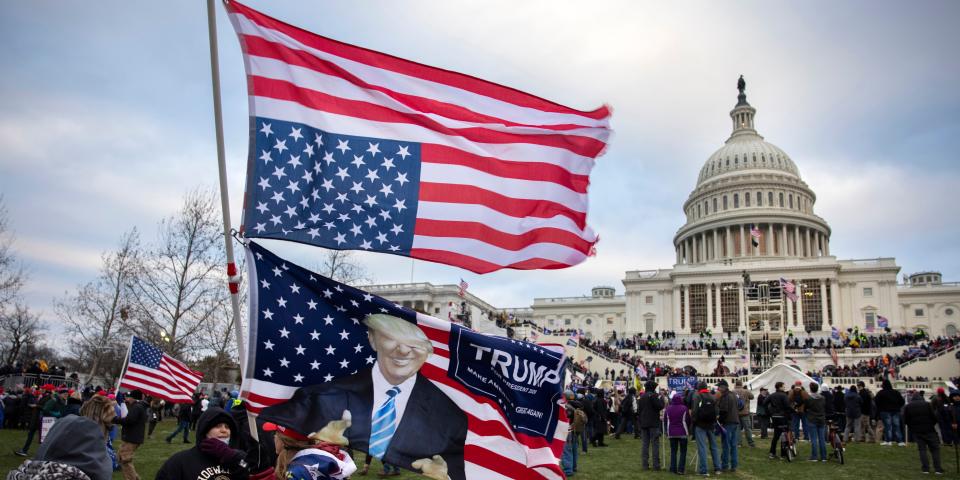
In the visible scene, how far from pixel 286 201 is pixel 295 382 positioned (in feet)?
4.89

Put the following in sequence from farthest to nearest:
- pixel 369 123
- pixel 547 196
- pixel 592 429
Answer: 1. pixel 592 429
2. pixel 547 196
3. pixel 369 123

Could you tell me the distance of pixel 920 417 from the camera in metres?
14.2

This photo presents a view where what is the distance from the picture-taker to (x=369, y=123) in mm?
6215

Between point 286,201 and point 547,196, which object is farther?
point 547,196

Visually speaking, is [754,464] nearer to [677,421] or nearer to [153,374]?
[677,421]

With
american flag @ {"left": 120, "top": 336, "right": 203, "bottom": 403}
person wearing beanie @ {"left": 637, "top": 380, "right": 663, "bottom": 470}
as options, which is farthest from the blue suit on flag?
person wearing beanie @ {"left": 637, "top": 380, "right": 663, "bottom": 470}

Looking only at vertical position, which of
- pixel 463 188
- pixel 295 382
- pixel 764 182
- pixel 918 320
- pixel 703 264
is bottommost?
pixel 295 382

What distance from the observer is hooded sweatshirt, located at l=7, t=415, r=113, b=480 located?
373 cm

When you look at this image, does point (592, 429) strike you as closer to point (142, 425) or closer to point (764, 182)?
point (142, 425)

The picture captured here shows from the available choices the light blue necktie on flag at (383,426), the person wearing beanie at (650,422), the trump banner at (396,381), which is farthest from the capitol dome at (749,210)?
the light blue necktie on flag at (383,426)

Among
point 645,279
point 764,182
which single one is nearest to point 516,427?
point 645,279

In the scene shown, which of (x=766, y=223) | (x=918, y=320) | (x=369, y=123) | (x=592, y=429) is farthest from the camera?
(x=766, y=223)

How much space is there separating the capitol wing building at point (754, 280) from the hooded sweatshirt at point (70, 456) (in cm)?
7101

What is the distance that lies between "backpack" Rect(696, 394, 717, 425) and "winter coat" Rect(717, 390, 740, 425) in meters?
0.95
